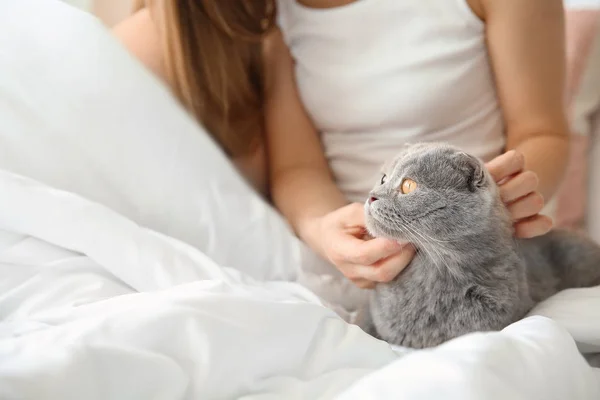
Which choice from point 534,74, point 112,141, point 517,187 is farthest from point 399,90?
point 112,141

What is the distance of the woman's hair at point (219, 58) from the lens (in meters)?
0.79

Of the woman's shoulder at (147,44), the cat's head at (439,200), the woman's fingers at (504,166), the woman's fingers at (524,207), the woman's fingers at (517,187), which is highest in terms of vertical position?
the woman's shoulder at (147,44)

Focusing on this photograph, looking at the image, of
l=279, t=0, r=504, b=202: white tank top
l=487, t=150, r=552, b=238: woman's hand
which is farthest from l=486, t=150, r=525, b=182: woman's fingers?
l=279, t=0, r=504, b=202: white tank top

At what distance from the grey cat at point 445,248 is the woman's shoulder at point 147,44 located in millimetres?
458

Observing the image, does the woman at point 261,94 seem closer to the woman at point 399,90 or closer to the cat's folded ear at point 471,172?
the woman at point 399,90

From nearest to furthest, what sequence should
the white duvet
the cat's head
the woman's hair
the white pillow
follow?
the white duvet → the cat's head → the white pillow → the woman's hair

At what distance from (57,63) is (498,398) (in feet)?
2.14

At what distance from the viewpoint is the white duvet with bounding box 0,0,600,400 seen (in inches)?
→ 14.4

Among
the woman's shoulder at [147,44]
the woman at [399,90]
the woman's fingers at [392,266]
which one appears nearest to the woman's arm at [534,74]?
the woman at [399,90]

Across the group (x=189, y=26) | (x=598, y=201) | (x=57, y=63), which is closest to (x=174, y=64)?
(x=189, y=26)

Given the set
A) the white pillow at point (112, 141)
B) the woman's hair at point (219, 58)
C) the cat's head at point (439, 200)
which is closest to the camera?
the cat's head at point (439, 200)

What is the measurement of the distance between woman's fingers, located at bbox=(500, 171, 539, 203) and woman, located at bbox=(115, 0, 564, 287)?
166 mm

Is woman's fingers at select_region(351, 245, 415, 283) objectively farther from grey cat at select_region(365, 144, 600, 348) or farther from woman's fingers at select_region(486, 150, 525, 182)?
woman's fingers at select_region(486, 150, 525, 182)

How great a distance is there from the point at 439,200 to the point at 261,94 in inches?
20.5
